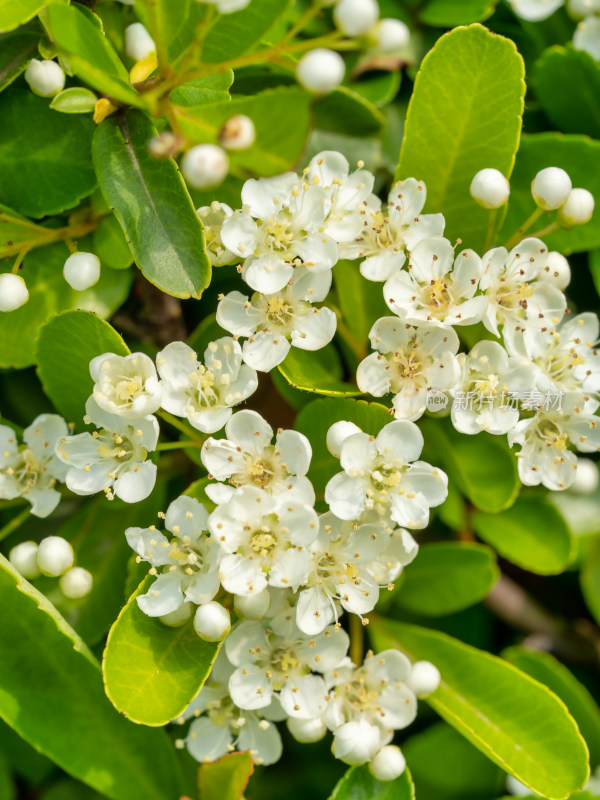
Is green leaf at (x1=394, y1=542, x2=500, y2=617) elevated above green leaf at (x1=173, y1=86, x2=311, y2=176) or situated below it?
below

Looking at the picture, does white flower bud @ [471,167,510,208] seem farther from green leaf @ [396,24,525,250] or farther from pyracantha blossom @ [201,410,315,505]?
pyracantha blossom @ [201,410,315,505]

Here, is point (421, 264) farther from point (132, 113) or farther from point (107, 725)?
point (107, 725)

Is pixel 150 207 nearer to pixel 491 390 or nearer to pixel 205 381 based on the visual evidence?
pixel 205 381

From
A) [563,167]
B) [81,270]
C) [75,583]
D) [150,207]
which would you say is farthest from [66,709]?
[563,167]

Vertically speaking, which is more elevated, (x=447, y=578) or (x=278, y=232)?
(x=278, y=232)

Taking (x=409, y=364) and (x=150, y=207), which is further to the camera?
(x=409, y=364)

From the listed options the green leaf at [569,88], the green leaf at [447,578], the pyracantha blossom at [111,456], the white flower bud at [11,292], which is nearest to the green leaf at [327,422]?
the pyracantha blossom at [111,456]

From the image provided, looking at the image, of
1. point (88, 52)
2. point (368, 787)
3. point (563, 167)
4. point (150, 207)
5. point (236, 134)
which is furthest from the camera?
Answer: point (563, 167)

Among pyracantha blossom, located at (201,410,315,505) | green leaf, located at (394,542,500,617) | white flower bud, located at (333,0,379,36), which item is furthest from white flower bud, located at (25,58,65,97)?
green leaf, located at (394,542,500,617)
